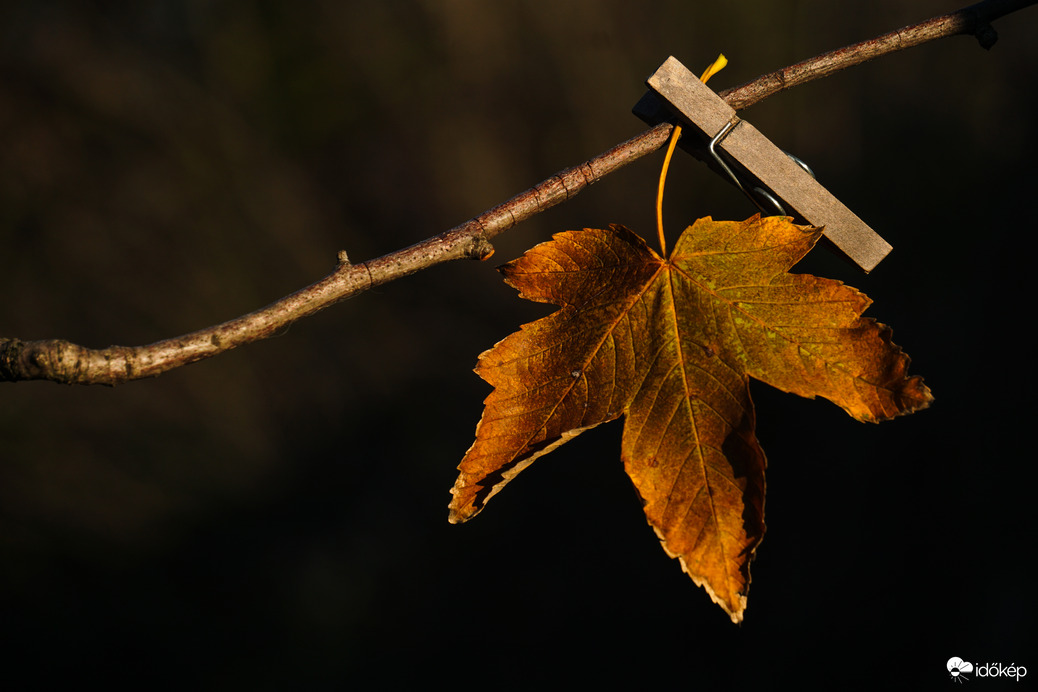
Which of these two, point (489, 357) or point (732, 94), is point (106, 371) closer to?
point (489, 357)

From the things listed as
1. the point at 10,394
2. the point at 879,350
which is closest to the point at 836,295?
the point at 879,350

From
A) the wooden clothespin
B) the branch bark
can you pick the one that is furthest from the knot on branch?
the wooden clothespin

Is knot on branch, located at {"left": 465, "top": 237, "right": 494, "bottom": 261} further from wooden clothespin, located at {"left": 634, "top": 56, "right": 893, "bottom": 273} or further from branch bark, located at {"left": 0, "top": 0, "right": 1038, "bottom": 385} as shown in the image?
wooden clothespin, located at {"left": 634, "top": 56, "right": 893, "bottom": 273}

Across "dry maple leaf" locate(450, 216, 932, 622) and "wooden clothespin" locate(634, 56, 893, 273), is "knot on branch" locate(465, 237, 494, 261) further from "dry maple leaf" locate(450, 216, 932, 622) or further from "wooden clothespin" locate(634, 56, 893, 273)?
"wooden clothespin" locate(634, 56, 893, 273)

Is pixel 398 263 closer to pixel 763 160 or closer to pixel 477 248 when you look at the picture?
pixel 477 248

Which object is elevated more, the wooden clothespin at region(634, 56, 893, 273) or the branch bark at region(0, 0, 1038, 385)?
the branch bark at region(0, 0, 1038, 385)

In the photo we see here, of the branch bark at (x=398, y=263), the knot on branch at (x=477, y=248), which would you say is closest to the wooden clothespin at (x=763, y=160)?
the branch bark at (x=398, y=263)
